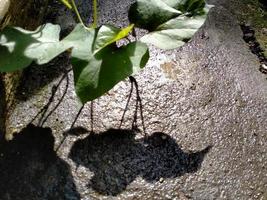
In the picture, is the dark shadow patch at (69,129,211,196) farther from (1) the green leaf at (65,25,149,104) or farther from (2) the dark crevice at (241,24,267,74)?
(2) the dark crevice at (241,24,267,74)

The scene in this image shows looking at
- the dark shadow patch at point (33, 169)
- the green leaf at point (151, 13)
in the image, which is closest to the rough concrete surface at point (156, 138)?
the dark shadow patch at point (33, 169)

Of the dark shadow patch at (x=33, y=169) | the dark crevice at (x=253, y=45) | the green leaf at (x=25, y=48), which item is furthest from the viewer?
the dark crevice at (x=253, y=45)

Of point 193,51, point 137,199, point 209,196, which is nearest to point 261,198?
point 209,196

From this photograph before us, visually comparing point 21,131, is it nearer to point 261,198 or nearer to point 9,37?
point 9,37

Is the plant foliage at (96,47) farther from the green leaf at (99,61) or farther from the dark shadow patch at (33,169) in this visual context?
the dark shadow patch at (33,169)

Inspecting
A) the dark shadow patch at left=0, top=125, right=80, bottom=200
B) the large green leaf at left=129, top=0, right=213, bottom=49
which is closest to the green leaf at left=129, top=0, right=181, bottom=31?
the large green leaf at left=129, top=0, right=213, bottom=49

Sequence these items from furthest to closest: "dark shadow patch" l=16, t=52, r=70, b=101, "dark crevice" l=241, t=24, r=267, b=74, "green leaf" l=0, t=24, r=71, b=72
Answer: "dark crevice" l=241, t=24, r=267, b=74 → "dark shadow patch" l=16, t=52, r=70, b=101 → "green leaf" l=0, t=24, r=71, b=72
